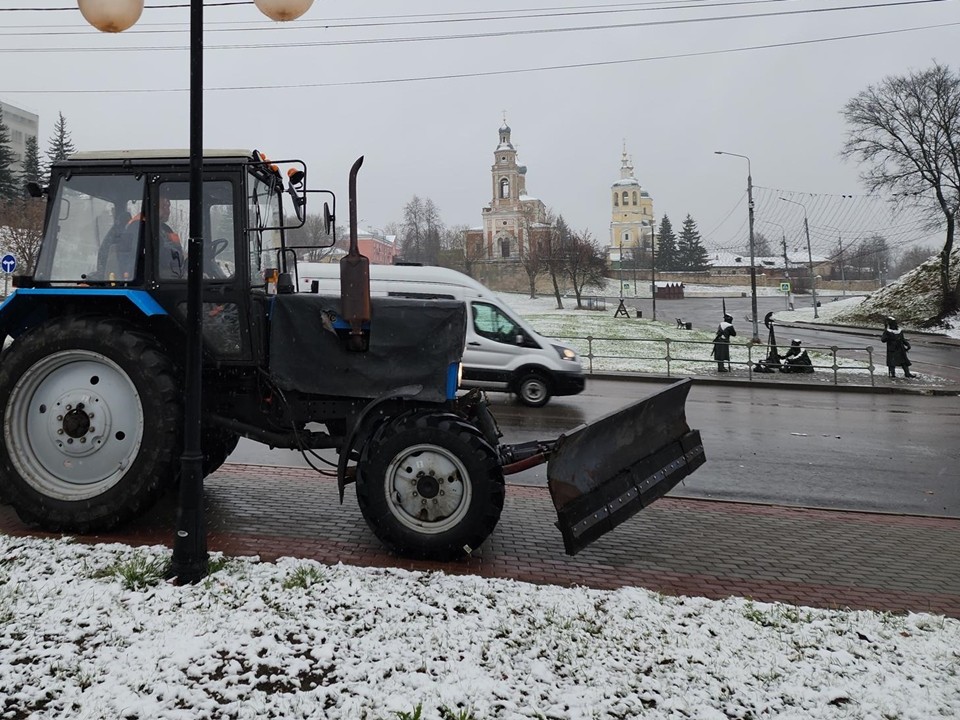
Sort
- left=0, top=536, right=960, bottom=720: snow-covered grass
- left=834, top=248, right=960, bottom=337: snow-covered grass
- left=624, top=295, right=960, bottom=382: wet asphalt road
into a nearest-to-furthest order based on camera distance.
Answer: left=0, top=536, right=960, bottom=720: snow-covered grass
left=624, top=295, right=960, bottom=382: wet asphalt road
left=834, top=248, right=960, bottom=337: snow-covered grass

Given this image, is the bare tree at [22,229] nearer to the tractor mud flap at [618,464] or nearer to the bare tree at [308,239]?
the bare tree at [308,239]

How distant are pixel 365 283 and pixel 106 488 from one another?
257 centimetres

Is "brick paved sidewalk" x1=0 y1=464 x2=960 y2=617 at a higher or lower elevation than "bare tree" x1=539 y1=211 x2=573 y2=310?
lower

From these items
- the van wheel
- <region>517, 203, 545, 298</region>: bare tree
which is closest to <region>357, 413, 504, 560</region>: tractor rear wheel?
the van wheel

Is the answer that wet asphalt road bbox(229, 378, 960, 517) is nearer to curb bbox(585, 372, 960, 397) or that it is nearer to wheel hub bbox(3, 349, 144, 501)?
curb bbox(585, 372, 960, 397)

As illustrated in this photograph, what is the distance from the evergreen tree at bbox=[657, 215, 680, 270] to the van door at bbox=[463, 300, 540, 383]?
9617 centimetres

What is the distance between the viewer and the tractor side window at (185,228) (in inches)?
202

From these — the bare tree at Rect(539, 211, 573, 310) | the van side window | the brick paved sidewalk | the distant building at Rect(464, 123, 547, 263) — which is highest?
the distant building at Rect(464, 123, 547, 263)

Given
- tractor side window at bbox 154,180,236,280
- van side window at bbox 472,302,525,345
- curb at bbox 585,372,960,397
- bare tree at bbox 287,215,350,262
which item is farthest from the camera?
curb at bbox 585,372,960,397

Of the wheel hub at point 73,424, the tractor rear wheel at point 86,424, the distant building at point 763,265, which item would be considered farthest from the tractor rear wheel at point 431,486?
the distant building at point 763,265

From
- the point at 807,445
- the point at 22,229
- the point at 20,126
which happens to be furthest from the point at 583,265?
the point at 20,126

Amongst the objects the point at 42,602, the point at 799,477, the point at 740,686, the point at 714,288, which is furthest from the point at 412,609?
the point at 714,288

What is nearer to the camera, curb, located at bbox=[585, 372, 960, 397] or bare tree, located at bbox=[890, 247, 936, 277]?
curb, located at bbox=[585, 372, 960, 397]

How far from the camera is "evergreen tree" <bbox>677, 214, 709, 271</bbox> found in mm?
107000
